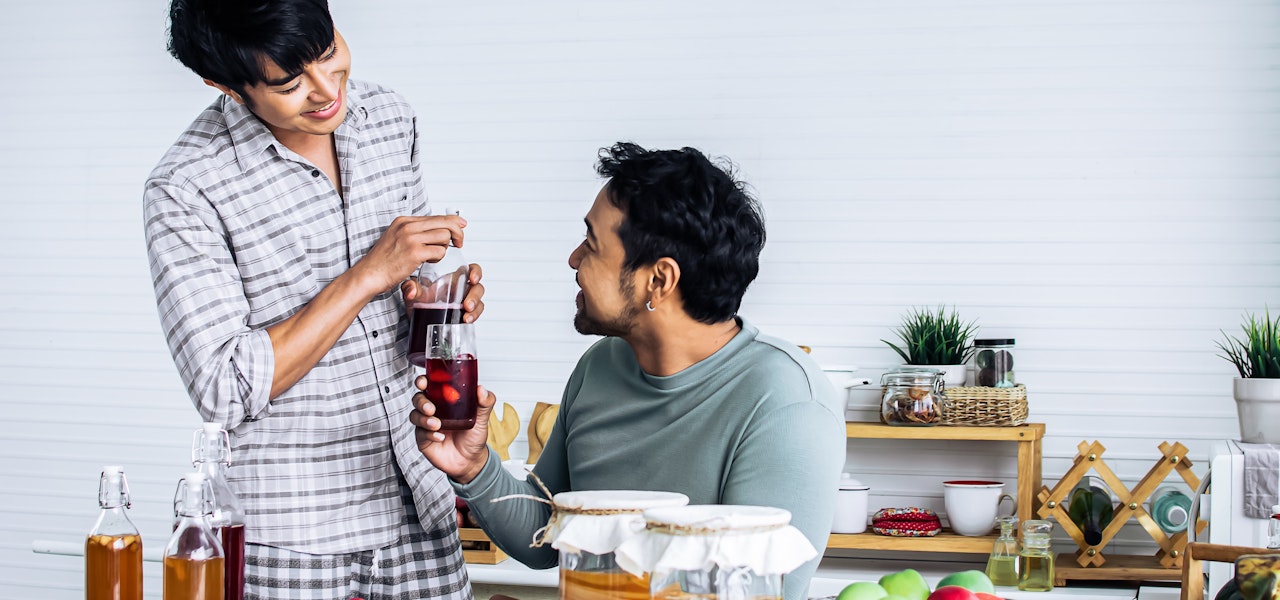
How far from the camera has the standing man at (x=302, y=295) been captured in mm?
1771

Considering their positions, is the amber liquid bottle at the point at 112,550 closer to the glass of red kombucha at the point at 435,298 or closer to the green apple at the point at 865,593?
the glass of red kombucha at the point at 435,298

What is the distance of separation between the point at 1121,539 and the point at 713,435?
2.55 metres

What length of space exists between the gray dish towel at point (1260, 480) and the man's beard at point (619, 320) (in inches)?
79.0

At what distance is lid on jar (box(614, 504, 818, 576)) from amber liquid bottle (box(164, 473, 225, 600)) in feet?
1.91

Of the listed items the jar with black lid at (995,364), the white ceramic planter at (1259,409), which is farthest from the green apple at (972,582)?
the jar with black lid at (995,364)

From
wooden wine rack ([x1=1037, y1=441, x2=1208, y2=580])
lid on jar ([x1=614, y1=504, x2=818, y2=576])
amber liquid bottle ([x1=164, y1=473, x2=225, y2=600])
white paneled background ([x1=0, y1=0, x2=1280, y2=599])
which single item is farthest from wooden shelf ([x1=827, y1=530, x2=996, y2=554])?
lid on jar ([x1=614, y1=504, x2=818, y2=576])

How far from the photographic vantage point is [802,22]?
4.05 meters

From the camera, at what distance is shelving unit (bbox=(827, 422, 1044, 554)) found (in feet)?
11.8

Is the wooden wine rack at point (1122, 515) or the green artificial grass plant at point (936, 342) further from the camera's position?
the green artificial grass plant at point (936, 342)

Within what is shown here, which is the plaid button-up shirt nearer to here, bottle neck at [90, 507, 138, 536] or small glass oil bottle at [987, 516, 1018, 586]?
bottle neck at [90, 507, 138, 536]

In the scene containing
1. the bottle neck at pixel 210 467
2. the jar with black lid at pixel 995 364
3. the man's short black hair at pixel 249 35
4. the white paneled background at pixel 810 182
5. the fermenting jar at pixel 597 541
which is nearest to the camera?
the fermenting jar at pixel 597 541

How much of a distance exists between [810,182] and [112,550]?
10.1ft

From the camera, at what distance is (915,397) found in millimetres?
3648

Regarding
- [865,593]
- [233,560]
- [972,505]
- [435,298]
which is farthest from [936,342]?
[233,560]
